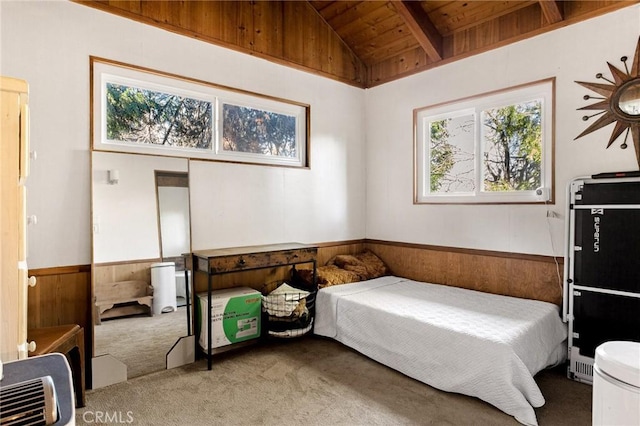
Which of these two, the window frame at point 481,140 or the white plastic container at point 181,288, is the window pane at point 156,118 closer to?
the white plastic container at point 181,288

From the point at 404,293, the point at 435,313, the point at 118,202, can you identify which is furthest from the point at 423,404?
the point at 118,202

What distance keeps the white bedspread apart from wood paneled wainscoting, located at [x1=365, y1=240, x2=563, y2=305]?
0.15m

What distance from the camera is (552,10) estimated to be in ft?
9.57

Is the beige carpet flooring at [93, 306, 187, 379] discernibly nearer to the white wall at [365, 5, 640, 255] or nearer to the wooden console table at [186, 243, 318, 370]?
the wooden console table at [186, 243, 318, 370]

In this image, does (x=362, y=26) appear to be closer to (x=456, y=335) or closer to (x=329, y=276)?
(x=329, y=276)

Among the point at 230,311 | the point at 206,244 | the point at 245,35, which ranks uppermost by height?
the point at 245,35

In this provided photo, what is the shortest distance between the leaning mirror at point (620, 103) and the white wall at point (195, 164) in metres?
2.41

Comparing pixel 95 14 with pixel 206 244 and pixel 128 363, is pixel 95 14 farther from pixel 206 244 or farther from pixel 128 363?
pixel 128 363

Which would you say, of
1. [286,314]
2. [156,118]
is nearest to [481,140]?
[286,314]

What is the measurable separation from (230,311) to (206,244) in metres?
0.64

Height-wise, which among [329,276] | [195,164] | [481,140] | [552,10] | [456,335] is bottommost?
[456,335]

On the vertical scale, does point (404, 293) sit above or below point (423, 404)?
above

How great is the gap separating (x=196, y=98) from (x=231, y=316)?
6.46ft

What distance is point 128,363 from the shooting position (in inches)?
108
